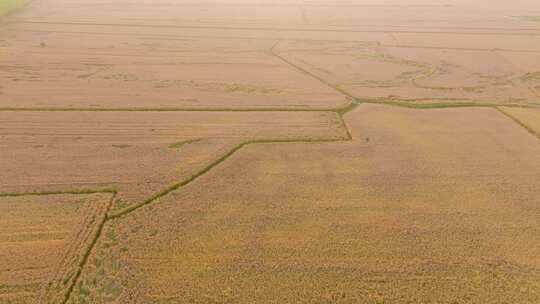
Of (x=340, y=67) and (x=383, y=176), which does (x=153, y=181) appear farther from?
(x=340, y=67)

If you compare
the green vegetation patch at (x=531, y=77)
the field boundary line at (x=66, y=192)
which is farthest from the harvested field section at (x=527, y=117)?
the field boundary line at (x=66, y=192)

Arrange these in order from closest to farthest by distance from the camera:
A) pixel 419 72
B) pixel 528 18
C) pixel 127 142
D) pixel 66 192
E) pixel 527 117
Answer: pixel 66 192 < pixel 127 142 < pixel 527 117 < pixel 419 72 < pixel 528 18

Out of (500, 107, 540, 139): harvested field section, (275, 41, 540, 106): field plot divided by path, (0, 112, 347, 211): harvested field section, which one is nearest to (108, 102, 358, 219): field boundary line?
(0, 112, 347, 211): harvested field section

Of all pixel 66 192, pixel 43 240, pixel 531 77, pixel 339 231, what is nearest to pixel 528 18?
pixel 531 77

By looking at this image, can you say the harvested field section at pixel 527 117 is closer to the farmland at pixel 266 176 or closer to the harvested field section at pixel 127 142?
the farmland at pixel 266 176

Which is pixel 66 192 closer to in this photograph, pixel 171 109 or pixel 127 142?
pixel 127 142
